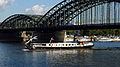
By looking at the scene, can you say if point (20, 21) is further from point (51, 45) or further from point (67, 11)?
point (51, 45)

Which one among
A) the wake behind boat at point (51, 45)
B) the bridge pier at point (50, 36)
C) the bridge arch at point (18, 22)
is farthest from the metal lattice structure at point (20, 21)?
the wake behind boat at point (51, 45)

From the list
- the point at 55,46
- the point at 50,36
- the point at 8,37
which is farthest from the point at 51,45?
the point at 8,37

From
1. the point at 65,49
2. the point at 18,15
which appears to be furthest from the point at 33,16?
the point at 65,49

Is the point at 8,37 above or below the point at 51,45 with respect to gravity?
above

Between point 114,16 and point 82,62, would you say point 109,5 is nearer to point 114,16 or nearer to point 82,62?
point 114,16

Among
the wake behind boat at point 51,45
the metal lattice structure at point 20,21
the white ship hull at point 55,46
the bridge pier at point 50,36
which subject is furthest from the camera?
the metal lattice structure at point 20,21

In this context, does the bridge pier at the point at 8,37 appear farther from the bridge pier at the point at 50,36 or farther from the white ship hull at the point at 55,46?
the white ship hull at the point at 55,46

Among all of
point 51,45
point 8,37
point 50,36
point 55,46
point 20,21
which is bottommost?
point 55,46

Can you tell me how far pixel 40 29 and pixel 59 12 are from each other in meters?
13.2

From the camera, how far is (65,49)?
101m

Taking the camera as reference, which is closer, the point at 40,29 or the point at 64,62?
the point at 64,62

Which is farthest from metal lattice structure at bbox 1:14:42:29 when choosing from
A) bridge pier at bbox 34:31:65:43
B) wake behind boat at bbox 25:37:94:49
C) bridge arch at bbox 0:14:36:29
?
wake behind boat at bbox 25:37:94:49

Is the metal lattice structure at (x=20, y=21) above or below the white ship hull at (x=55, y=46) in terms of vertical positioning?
above

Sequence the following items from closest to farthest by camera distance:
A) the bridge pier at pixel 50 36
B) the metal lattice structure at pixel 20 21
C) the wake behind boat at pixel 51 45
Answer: the wake behind boat at pixel 51 45 < the bridge pier at pixel 50 36 < the metal lattice structure at pixel 20 21
